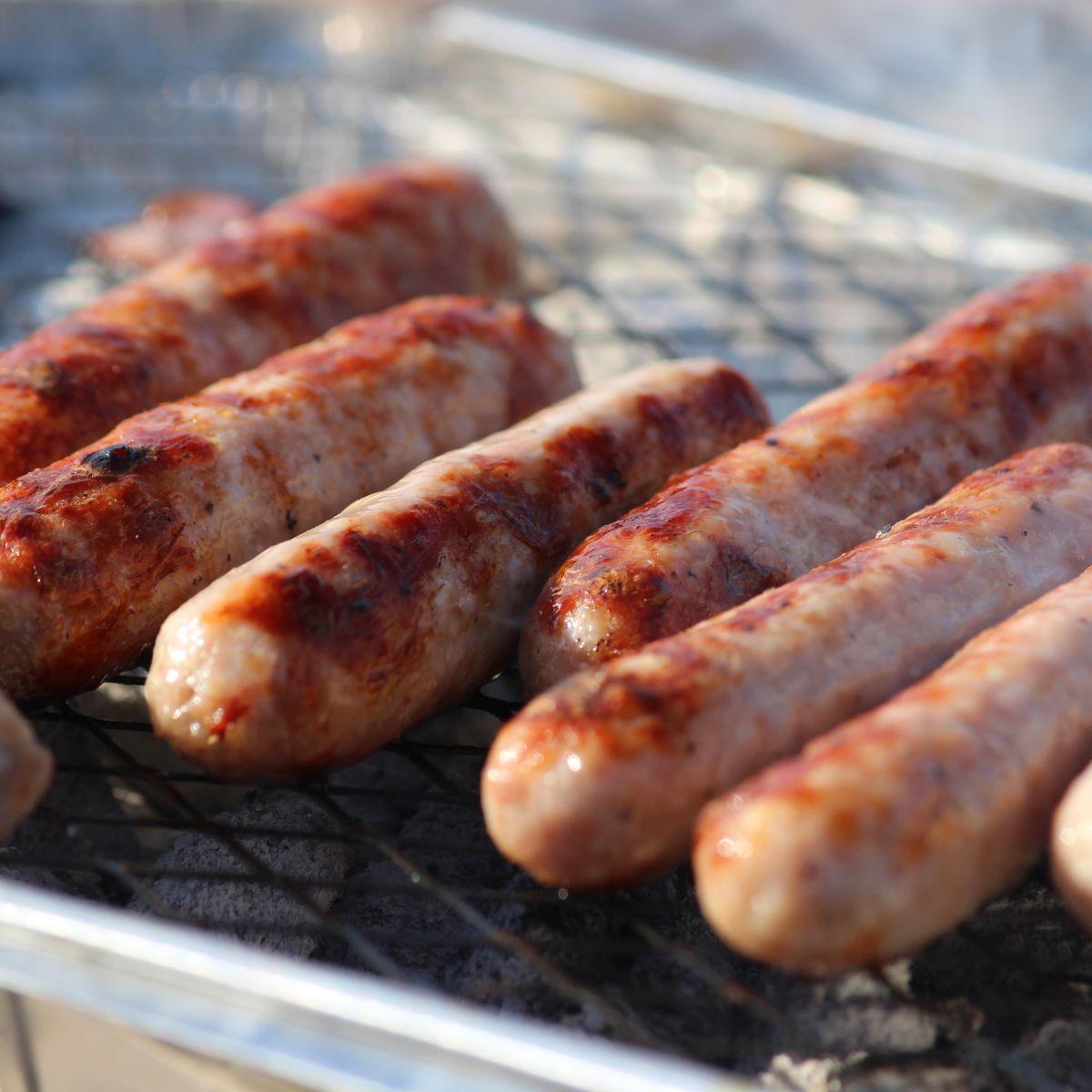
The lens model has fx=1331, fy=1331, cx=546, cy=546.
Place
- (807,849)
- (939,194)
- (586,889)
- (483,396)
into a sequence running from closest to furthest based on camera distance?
1. (807,849)
2. (586,889)
3. (483,396)
4. (939,194)

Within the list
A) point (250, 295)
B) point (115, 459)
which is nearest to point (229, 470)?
point (115, 459)

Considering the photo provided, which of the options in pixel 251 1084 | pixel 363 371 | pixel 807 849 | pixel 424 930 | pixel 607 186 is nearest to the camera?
pixel 807 849

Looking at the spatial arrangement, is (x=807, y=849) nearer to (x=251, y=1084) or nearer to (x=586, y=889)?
(x=586, y=889)

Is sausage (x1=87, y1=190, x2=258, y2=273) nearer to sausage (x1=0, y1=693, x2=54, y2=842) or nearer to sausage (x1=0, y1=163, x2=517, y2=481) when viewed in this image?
sausage (x1=0, y1=163, x2=517, y2=481)

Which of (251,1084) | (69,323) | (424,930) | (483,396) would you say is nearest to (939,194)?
(483,396)

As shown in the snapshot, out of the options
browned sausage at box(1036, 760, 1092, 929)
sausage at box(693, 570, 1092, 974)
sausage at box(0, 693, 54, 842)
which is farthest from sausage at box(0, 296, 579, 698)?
browned sausage at box(1036, 760, 1092, 929)

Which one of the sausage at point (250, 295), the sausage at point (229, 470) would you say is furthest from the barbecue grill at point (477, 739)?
the sausage at point (250, 295)
